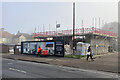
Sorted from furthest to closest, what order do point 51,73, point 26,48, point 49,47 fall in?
point 26,48, point 49,47, point 51,73

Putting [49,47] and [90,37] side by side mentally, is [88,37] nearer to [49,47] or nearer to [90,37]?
[90,37]

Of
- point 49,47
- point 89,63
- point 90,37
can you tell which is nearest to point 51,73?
point 89,63

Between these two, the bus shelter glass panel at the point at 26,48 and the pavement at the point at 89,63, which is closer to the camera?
the pavement at the point at 89,63

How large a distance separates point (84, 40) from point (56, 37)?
727 cm

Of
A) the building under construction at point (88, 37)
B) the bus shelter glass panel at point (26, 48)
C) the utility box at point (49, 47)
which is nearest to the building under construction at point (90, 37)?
the building under construction at point (88, 37)

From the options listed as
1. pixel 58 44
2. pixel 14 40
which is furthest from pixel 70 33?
pixel 14 40

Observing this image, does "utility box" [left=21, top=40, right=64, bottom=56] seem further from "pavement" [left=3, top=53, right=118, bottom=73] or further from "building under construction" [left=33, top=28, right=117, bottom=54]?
"building under construction" [left=33, top=28, right=117, bottom=54]

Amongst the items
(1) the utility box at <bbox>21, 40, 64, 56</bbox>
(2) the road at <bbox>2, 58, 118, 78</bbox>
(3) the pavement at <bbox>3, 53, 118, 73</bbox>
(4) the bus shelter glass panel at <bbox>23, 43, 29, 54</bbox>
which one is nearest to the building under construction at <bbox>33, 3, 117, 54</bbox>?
(1) the utility box at <bbox>21, 40, 64, 56</bbox>

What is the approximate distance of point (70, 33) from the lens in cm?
3089

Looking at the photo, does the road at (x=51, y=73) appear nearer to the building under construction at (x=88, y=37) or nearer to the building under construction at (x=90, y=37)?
the building under construction at (x=88, y=37)

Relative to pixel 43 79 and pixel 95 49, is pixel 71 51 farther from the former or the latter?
pixel 43 79

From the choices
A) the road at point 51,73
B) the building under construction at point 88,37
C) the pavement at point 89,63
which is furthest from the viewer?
the building under construction at point 88,37

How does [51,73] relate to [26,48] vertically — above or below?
below

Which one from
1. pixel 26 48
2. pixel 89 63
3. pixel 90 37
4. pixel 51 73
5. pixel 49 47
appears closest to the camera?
pixel 51 73
